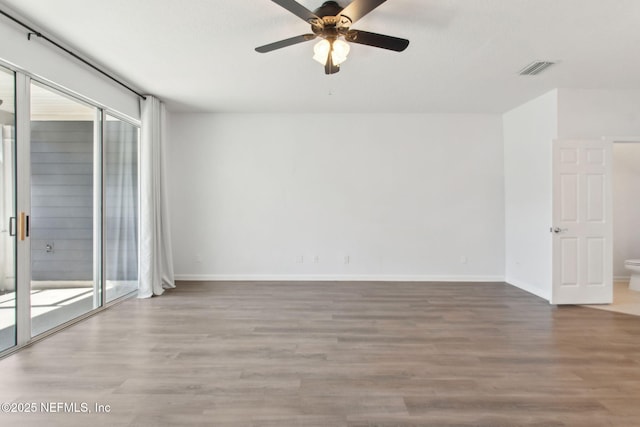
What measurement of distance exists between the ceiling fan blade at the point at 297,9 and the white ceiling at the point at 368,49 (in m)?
0.28

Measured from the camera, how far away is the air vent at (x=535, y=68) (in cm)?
324

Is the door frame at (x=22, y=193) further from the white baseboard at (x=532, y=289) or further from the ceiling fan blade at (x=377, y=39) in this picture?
the white baseboard at (x=532, y=289)

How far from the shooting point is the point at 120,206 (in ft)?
13.9

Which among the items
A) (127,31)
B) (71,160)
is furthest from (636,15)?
(71,160)

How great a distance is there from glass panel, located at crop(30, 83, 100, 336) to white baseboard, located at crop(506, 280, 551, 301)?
5.74 meters

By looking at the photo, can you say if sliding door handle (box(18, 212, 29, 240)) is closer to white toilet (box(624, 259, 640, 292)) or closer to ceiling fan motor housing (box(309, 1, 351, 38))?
ceiling fan motor housing (box(309, 1, 351, 38))

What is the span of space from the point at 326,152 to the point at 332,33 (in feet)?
9.55

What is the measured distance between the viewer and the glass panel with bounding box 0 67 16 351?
8.67 ft

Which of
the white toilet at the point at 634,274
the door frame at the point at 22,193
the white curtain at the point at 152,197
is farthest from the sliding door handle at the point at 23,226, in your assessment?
the white toilet at the point at 634,274

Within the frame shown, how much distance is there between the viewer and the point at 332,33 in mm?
2301

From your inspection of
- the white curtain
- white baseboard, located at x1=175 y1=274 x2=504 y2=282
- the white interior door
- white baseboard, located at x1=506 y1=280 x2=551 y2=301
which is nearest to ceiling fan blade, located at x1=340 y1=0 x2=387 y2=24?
the white interior door

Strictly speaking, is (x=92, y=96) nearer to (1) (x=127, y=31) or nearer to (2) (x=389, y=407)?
(1) (x=127, y=31)

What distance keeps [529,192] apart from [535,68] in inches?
74.2

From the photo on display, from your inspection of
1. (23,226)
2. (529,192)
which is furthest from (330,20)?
(529,192)
